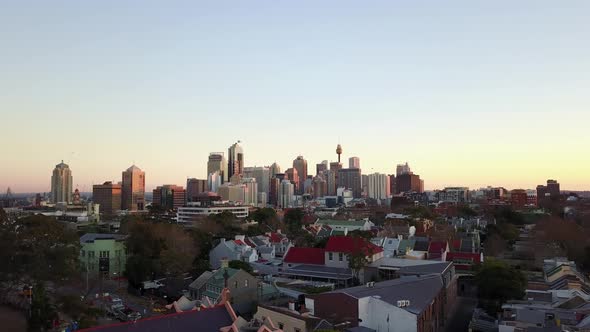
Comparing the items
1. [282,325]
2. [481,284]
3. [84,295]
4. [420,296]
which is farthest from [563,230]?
[84,295]

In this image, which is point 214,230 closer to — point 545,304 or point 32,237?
point 32,237

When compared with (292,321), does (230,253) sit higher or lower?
lower

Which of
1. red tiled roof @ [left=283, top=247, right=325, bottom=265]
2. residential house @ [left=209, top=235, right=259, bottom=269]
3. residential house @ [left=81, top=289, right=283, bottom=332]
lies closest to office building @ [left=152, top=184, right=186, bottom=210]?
residential house @ [left=209, top=235, right=259, bottom=269]

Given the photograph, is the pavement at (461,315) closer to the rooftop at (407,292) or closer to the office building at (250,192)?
the rooftop at (407,292)

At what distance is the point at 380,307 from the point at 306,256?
59.4 ft

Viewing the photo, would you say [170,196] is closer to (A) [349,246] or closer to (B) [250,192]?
(B) [250,192]

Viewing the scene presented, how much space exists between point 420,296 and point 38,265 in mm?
18866

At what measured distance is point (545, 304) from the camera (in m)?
25.7

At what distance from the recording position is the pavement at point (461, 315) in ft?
89.2

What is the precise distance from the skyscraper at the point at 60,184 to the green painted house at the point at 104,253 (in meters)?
165

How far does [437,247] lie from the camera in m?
43.1

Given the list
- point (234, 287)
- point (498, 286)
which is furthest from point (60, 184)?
point (498, 286)

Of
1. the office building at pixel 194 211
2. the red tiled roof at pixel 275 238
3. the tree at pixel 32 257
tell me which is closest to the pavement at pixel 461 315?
the tree at pixel 32 257

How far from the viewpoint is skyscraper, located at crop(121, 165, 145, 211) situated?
171m
